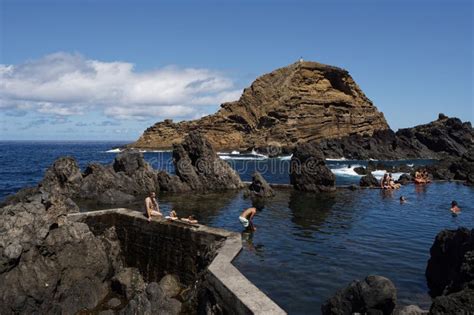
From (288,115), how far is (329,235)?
355ft

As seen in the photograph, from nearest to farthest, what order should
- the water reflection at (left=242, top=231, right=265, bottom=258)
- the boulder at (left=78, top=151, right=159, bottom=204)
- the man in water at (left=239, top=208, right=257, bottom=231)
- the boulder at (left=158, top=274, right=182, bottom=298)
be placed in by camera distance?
the boulder at (left=158, top=274, right=182, bottom=298) < the water reflection at (left=242, top=231, right=265, bottom=258) < the man in water at (left=239, top=208, right=257, bottom=231) < the boulder at (left=78, top=151, right=159, bottom=204)

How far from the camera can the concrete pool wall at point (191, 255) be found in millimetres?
10094

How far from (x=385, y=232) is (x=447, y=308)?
43.0 ft

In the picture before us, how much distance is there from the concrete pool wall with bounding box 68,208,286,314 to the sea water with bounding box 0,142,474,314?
114cm

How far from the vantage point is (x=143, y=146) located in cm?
15012

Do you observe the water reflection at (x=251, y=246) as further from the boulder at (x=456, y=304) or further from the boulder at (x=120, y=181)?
the boulder at (x=120, y=181)

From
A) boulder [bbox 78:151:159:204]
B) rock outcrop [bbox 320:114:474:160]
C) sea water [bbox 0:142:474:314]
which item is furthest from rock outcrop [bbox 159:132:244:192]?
rock outcrop [bbox 320:114:474:160]

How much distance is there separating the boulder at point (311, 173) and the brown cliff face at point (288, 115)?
272ft

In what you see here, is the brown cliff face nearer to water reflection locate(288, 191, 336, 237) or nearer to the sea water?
water reflection locate(288, 191, 336, 237)

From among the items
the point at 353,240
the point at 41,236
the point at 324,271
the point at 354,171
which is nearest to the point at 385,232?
the point at 353,240

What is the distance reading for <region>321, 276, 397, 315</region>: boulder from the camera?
975 cm

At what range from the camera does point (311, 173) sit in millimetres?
36781

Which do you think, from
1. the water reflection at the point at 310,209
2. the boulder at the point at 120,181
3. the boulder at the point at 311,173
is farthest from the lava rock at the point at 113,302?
the boulder at the point at 311,173

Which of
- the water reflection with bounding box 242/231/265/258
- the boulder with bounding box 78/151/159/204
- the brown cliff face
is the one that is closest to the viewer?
the water reflection with bounding box 242/231/265/258
